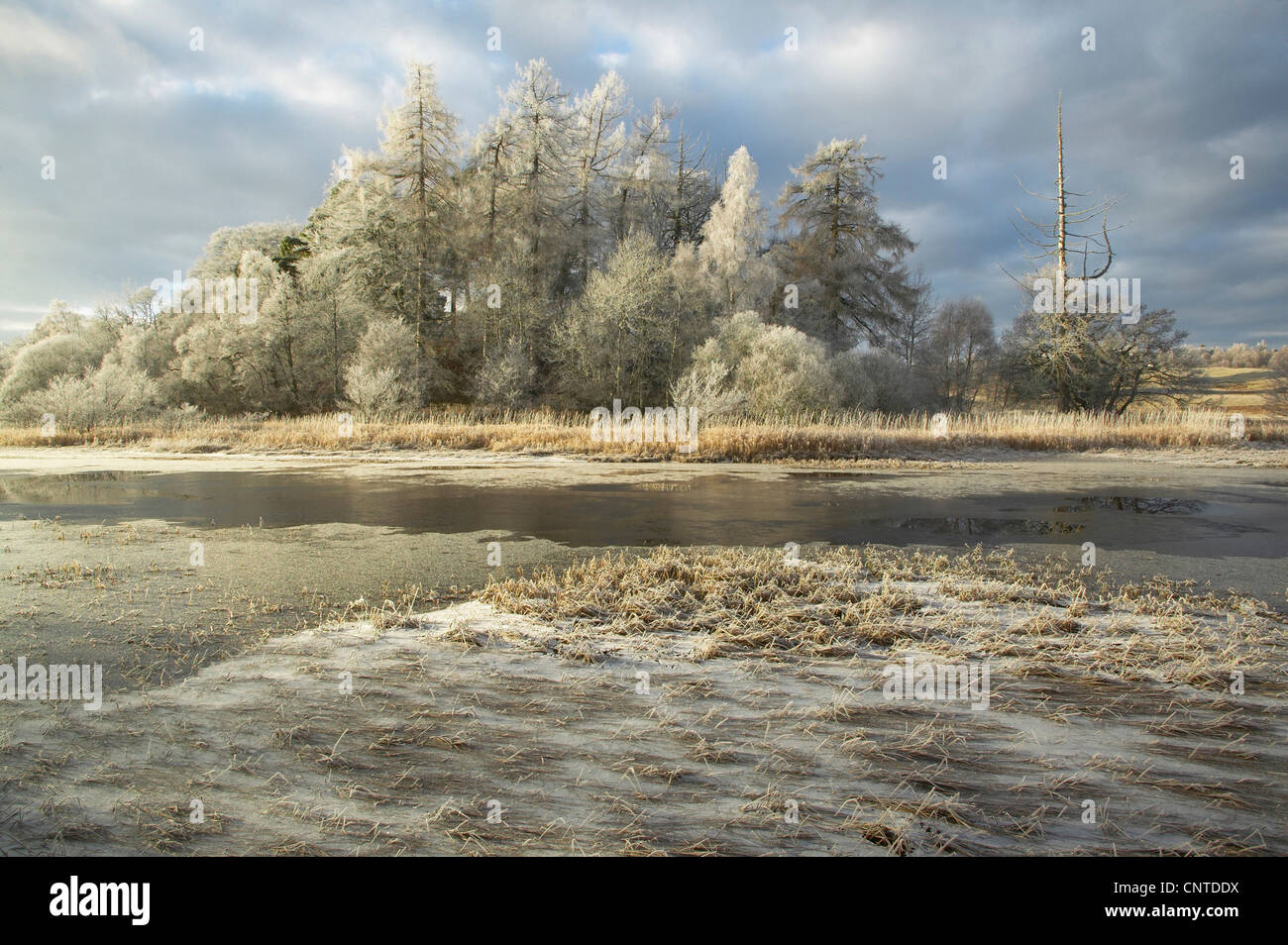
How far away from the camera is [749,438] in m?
19.9

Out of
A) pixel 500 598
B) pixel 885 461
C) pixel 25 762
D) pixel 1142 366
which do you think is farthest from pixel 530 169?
pixel 25 762

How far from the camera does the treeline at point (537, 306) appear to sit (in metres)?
31.4

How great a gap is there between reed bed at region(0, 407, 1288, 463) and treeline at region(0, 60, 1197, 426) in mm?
4342

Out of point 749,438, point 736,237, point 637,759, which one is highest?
point 736,237

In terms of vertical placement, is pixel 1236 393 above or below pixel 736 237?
below

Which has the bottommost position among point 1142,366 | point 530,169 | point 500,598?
point 500,598

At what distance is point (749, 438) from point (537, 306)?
62.9 feet

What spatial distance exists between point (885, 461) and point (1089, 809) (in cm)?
1677

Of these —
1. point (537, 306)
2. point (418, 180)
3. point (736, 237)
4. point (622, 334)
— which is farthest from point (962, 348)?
point (418, 180)

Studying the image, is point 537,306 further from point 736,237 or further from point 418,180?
point 736,237

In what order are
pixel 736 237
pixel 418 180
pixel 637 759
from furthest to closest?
pixel 736 237
pixel 418 180
pixel 637 759

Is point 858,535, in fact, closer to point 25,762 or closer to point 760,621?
point 760,621

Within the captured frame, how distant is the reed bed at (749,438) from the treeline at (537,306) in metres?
4.34
